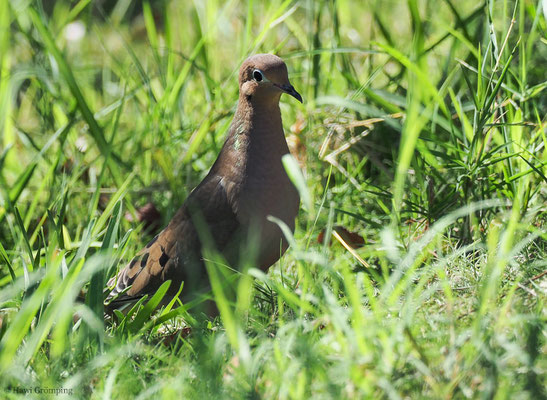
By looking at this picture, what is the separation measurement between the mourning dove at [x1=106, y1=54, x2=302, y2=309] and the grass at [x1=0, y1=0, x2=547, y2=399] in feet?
0.41

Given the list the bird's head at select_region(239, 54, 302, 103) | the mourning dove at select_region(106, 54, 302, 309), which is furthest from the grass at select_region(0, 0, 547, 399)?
the bird's head at select_region(239, 54, 302, 103)

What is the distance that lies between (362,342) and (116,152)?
2148 mm

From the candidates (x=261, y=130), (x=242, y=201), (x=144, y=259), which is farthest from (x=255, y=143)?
(x=144, y=259)

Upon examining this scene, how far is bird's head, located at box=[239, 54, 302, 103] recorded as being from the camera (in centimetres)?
247

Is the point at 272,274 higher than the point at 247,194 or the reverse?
the reverse

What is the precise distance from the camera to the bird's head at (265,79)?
2469mm

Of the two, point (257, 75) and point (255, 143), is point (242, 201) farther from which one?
point (257, 75)

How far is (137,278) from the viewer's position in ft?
8.66

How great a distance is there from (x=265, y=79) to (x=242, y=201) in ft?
1.40

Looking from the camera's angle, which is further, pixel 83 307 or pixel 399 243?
pixel 399 243

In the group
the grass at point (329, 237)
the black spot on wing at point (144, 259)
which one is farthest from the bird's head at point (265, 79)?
the black spot on wing at point (144, 259)

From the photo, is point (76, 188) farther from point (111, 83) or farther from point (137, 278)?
point (111, 83)

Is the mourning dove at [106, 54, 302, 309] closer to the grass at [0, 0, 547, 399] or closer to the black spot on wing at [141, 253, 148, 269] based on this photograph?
the black spot on wing at [141, 253, 148, 269]

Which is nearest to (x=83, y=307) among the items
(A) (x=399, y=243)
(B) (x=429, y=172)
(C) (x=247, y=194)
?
(C) (x=247, y=194)
